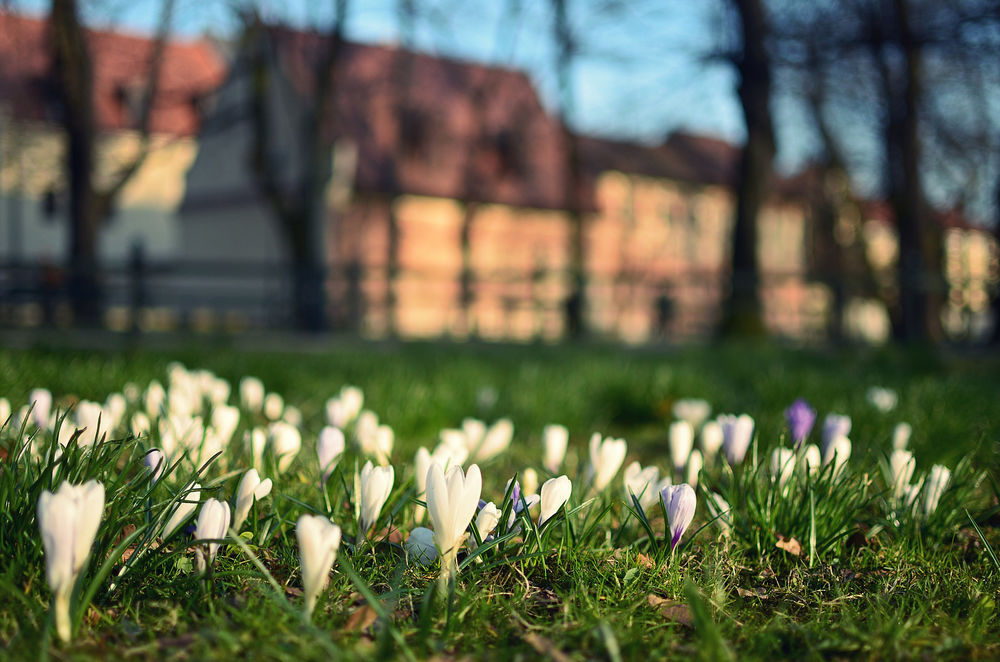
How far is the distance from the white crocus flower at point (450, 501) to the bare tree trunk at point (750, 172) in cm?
1215

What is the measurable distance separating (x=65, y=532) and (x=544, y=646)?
2.73ft

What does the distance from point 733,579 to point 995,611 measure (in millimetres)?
545

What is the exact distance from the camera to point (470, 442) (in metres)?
2.99

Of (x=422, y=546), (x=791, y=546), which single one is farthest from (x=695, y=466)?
(x=422, y=546)

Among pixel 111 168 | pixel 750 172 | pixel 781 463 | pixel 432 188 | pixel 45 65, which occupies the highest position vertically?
pixel 45 65

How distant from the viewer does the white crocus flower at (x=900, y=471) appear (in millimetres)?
2354

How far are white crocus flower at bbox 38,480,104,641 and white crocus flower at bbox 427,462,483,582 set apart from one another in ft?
1.90

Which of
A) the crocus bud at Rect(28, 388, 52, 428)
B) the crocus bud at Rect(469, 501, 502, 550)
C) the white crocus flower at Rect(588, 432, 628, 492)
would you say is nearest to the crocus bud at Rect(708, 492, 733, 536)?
the white crocus flower at Rect(588, 432, 628, 492)

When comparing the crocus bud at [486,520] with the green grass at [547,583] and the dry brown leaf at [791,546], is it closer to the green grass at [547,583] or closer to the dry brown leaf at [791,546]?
the green grass at [547,583]

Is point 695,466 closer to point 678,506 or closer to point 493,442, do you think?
point 678,506

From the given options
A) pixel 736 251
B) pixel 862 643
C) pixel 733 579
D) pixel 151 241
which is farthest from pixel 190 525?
pixel 151 241

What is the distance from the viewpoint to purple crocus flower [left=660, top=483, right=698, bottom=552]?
1.95m

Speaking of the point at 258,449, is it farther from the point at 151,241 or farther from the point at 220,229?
the point at 151,241

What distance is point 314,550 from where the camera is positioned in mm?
1534
